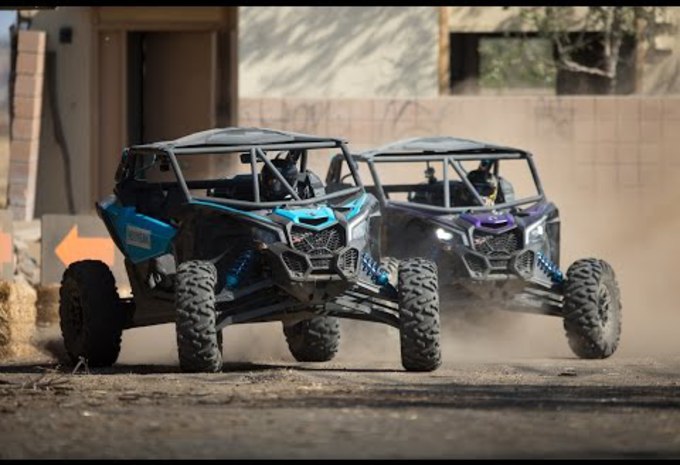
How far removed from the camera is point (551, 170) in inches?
937

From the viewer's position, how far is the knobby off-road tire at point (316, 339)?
1625cm

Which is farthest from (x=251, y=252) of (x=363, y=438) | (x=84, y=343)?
(x=363, y=438)

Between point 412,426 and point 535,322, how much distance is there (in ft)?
29.6

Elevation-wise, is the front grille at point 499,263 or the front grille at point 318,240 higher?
the front grille at point 318,240

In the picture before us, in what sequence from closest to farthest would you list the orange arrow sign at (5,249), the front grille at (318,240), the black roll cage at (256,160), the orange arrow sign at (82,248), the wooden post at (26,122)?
the front grille at (318,240), the black roll cage at (256,160), the orange arrow sign at (5,249), the orange arrow sign at (82,248), the wooden post at (26,122)

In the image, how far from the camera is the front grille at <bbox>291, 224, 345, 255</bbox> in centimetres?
1449

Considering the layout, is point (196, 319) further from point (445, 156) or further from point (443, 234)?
point (445, 156)

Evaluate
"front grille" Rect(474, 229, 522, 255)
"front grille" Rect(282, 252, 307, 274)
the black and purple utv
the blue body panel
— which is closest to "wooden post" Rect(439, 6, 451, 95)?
the black and purple utv

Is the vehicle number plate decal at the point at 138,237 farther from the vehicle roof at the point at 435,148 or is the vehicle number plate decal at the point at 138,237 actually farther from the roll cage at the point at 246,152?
the vehicle roof at the point at 435,148

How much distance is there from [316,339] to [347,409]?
4.91 meters

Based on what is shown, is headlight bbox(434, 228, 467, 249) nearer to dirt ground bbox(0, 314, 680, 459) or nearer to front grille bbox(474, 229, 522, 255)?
front grille bbox(474, 229, 522, 255)

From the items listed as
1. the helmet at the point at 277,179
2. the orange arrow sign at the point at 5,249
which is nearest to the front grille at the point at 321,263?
the helmet at the point at 277,179

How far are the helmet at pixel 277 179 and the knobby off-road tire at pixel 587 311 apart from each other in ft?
8.99

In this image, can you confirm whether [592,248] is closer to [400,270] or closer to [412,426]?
[400,270]
